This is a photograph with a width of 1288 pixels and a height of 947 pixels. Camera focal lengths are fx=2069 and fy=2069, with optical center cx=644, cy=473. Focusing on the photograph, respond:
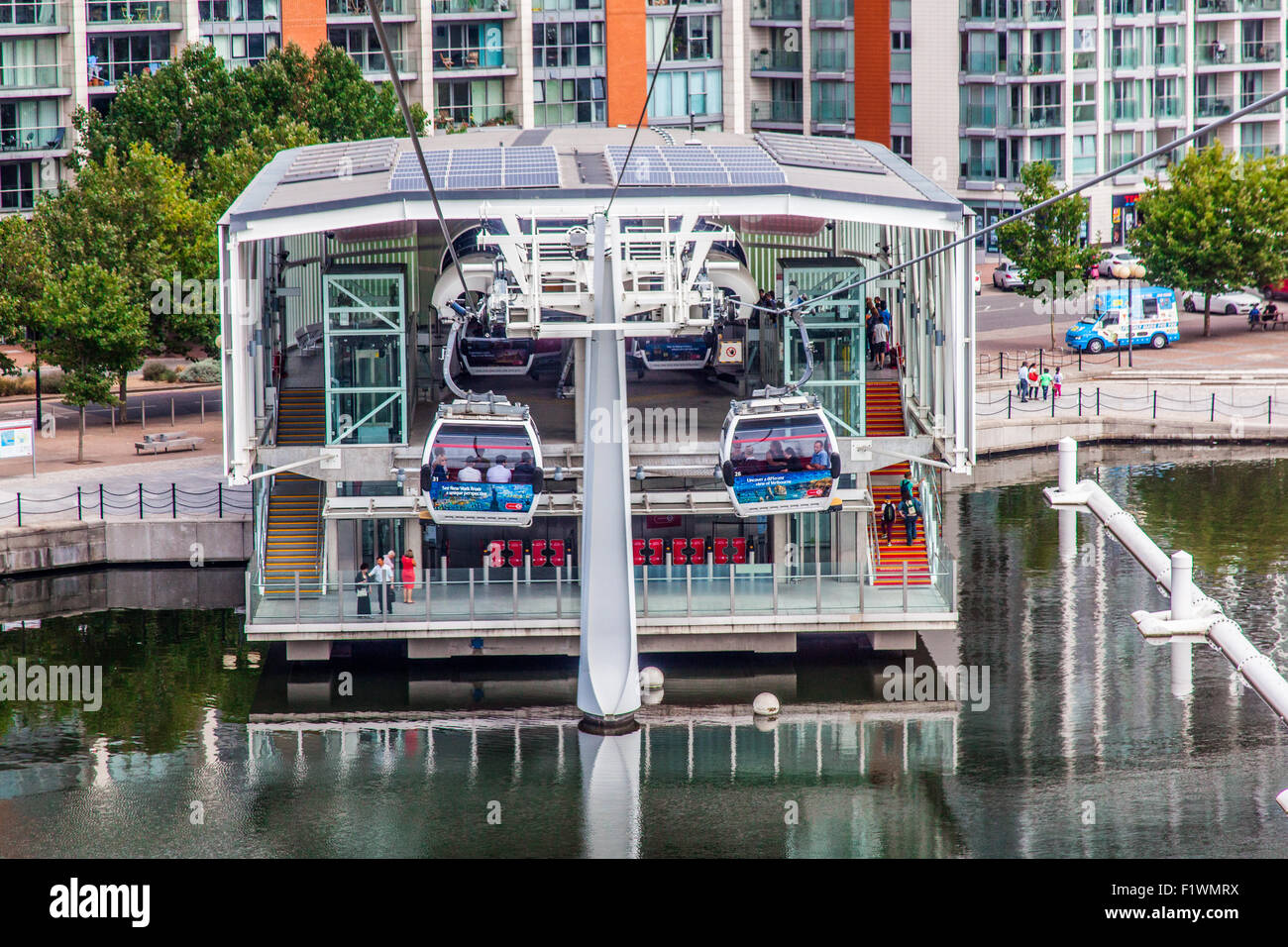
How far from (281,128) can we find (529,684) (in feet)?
114

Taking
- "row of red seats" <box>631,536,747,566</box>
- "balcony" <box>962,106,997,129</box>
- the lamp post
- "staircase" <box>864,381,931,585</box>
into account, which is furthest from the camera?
"balcony" <box>962,106,997,129</box>

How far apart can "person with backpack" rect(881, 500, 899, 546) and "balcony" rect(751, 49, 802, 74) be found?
5797 centimetres

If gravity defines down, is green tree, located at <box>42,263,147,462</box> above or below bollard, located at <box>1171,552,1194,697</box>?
above

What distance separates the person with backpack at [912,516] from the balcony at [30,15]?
182 feet

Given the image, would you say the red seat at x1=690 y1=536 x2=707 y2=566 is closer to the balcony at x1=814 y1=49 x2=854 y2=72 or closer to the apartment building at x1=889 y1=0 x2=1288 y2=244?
the apartment building at x1=889 y1=0 x2=1288 y2=244

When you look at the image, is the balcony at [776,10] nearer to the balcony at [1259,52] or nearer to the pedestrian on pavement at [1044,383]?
the balcony at [1259,52]

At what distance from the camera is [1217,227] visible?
75500mm

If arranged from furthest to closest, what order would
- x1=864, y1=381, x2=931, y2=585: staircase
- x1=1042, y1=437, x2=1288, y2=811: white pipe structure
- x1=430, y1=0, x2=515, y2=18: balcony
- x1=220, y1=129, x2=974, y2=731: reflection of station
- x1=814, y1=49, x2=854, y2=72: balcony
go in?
x1=814, y1=49, x2=854, y2=72: balcony
x1=430, y1=0, x2=515, y2=18: balcony
x1=864, y1=381, x2=931, y2=585: staircase
x1=220, y1=129, x2=974, y2=731: reflection of station
x1=1042, y1=437, x2=1288, y2=811: white pipe structure

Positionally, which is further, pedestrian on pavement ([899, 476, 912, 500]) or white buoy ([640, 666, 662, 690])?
pedestrian on pavement ([899, 476, 912, 500])

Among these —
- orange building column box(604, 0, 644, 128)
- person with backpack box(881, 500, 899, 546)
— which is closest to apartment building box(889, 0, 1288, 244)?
orange building column box(604, 0, 644, 128)

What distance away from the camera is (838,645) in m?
43.1

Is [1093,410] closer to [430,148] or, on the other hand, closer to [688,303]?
[430,148]

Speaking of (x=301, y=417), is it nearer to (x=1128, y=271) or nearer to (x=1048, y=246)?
(x=1048, y=246)

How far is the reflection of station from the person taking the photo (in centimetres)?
3841
